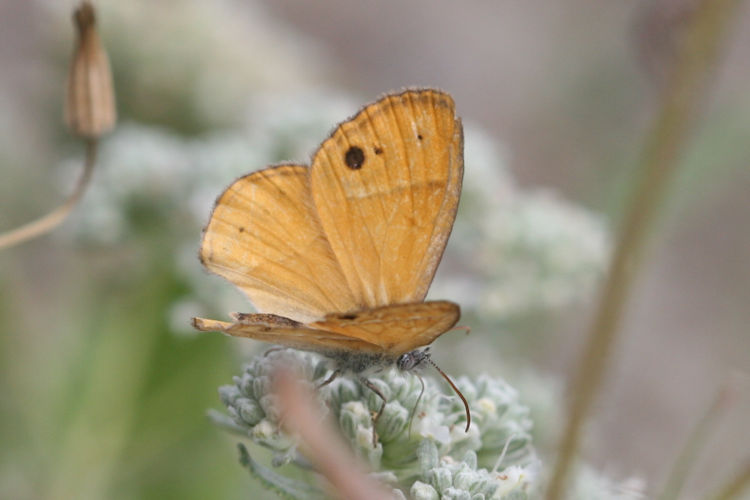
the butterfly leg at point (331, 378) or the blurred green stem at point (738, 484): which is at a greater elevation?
the butterfly leg at point (331, 378)

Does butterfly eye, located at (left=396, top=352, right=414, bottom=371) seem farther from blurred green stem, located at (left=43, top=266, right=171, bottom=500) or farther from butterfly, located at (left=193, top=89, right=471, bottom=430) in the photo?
blurred green stem, located at (left=43, top=266, right=171, bottom=500)

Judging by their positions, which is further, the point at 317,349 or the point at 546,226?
the point at 546,226

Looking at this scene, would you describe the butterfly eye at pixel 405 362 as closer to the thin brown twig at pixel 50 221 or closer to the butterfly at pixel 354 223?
the butterfly at pixel 354 223

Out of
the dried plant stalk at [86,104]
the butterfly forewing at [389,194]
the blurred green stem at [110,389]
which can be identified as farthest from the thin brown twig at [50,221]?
the blurred green stem at [110,389]

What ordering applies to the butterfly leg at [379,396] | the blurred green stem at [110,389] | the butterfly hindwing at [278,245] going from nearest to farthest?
the butterfly leg at [379,396] → the butterfly hindwing at [278,245] → the blurred green stem at [110,389]

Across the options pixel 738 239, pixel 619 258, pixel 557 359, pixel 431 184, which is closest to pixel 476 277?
pixel 431 184

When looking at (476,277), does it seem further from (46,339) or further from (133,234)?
(46,339)

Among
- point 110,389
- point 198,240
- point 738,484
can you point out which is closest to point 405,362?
point 738,484

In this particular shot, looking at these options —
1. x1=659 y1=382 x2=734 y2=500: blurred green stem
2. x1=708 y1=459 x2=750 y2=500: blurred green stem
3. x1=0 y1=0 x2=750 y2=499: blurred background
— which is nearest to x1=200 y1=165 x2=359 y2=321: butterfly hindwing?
x1=0 y1=0 x2=750 y2=499: blurred background
